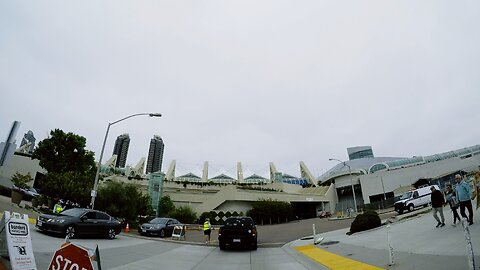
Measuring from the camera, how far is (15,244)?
5.47 m

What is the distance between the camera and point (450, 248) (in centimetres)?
730

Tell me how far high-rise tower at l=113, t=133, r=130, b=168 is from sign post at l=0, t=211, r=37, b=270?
160 m

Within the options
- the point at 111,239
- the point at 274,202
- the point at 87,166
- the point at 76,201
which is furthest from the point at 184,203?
the point at 111,239

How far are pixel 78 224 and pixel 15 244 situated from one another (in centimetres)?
955

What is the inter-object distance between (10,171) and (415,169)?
87996mm

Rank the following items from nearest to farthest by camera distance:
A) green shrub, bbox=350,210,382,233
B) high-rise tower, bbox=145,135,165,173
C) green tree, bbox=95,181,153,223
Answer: green shrub, bbox=350,210,382,233 → green tree, bbox=95,181,153,223 → high-rise tower, bbox=145,135,165,173

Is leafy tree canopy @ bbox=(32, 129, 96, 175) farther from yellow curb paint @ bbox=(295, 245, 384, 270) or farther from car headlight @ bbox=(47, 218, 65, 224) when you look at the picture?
yellow curb paint @ bbox=(295, 245, 384, 270)

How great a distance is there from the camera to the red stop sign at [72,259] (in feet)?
13.4

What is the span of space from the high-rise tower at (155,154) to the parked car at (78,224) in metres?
142

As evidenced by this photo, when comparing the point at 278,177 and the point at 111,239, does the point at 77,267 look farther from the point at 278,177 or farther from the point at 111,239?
the point at 278,177

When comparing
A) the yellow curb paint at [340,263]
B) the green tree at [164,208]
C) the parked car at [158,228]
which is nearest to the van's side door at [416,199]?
the yellow curb paint at [340,263]

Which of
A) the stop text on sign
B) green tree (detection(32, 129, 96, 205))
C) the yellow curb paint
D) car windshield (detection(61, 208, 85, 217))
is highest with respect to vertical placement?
green tree (detection(32, 129, 96, 205))

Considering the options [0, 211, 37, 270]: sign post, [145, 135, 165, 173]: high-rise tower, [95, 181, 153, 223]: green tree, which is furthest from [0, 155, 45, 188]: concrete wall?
[145, 135, 165, 173]: high-rise tower

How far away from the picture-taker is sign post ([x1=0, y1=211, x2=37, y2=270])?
5273mm
